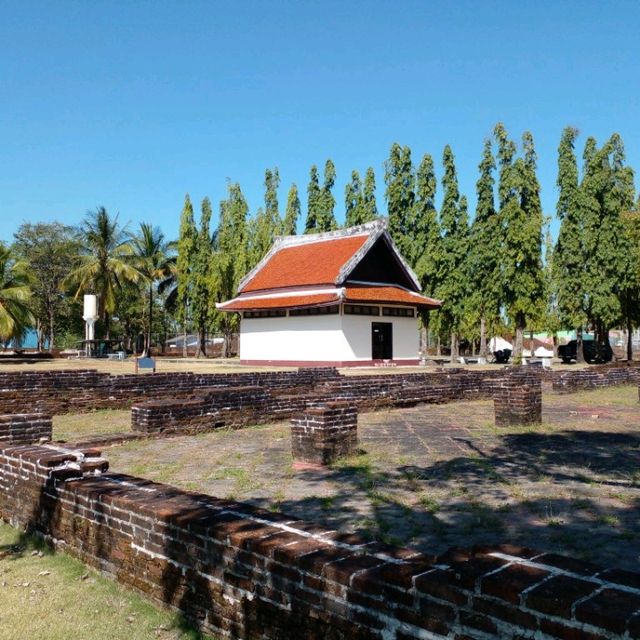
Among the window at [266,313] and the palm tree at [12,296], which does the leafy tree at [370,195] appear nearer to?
the window at [266,313]

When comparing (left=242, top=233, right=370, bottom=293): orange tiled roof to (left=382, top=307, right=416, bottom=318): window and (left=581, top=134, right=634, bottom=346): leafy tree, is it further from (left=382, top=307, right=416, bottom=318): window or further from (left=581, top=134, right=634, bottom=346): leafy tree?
(left=581, top=134, right=634, bottom=346): leafy tree

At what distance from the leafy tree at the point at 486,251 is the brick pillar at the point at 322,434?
95.8ft

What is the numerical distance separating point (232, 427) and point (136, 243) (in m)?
38.7

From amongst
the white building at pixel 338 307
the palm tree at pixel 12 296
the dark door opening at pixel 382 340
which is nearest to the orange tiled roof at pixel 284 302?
the white building at pixel 338 307

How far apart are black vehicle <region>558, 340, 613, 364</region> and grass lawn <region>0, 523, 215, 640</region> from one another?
128ft

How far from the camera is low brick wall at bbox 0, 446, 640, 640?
2332 mm

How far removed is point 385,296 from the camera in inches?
1202

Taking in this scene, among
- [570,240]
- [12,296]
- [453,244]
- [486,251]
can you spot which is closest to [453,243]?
[453,244]

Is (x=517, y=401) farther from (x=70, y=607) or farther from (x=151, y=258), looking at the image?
(x=151, y=258)

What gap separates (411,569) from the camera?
2691mm

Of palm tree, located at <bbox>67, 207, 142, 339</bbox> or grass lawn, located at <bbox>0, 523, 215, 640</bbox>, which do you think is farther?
palm tree, located at <bbox>67, 207, 142, 339</bbox>

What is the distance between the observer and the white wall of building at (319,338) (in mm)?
29391

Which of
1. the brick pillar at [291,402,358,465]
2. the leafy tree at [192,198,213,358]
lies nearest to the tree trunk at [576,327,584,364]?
the leafy tree at [192,198,213,358]

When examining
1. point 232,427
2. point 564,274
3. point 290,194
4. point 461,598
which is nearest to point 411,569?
point 461,598
